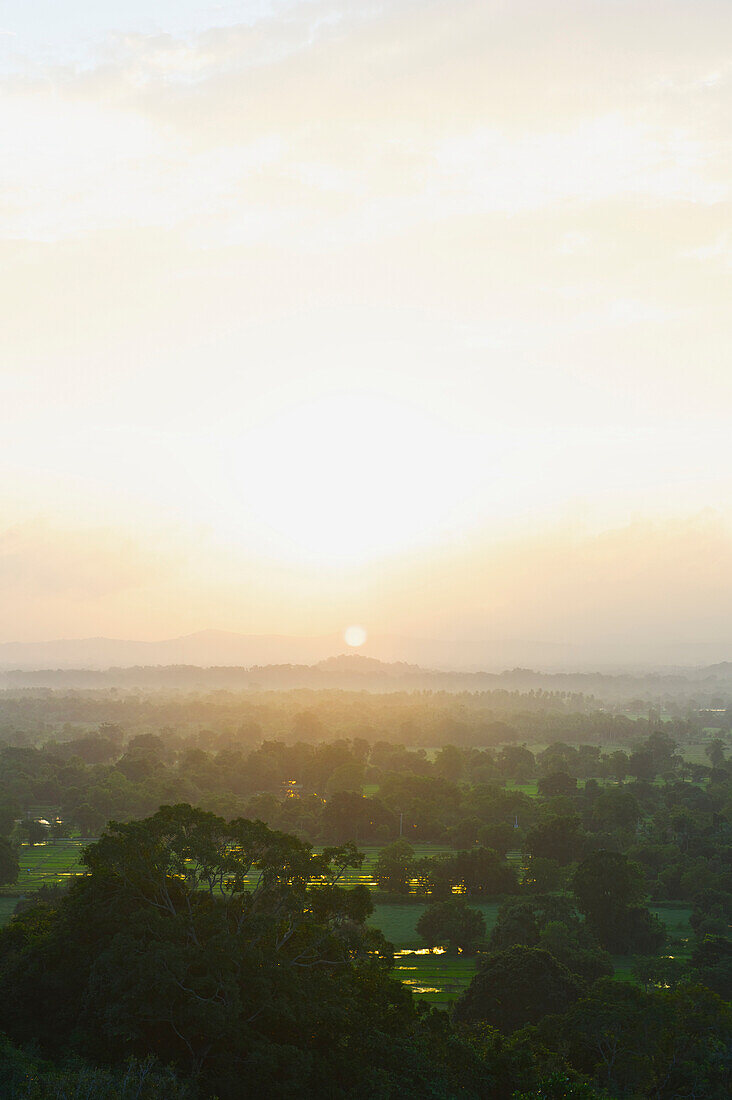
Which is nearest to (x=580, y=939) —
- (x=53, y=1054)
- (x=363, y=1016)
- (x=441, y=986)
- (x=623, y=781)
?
(x=441, y=986)

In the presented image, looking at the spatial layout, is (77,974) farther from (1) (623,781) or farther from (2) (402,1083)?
(1) (623,781)

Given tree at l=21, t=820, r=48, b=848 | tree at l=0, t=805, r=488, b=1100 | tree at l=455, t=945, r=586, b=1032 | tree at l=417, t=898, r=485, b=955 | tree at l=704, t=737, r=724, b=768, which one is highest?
tree at l=0, t=805, r=488, b=1100

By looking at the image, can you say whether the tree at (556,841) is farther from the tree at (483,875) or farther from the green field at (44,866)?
the green field at (44,866)

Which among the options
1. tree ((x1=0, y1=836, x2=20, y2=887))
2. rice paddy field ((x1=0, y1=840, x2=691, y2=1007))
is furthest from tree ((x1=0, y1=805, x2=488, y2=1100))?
tree ((x1=0, y1=836, x2=20, y2=887))

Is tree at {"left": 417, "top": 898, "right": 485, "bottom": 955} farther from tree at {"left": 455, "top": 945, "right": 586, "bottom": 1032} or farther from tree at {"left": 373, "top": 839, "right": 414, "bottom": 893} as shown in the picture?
tree at {"left": 455, "top": 945, "right": 586, "bottom": 1032}

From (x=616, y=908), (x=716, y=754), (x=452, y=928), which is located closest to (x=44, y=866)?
(x=452, y=928)
